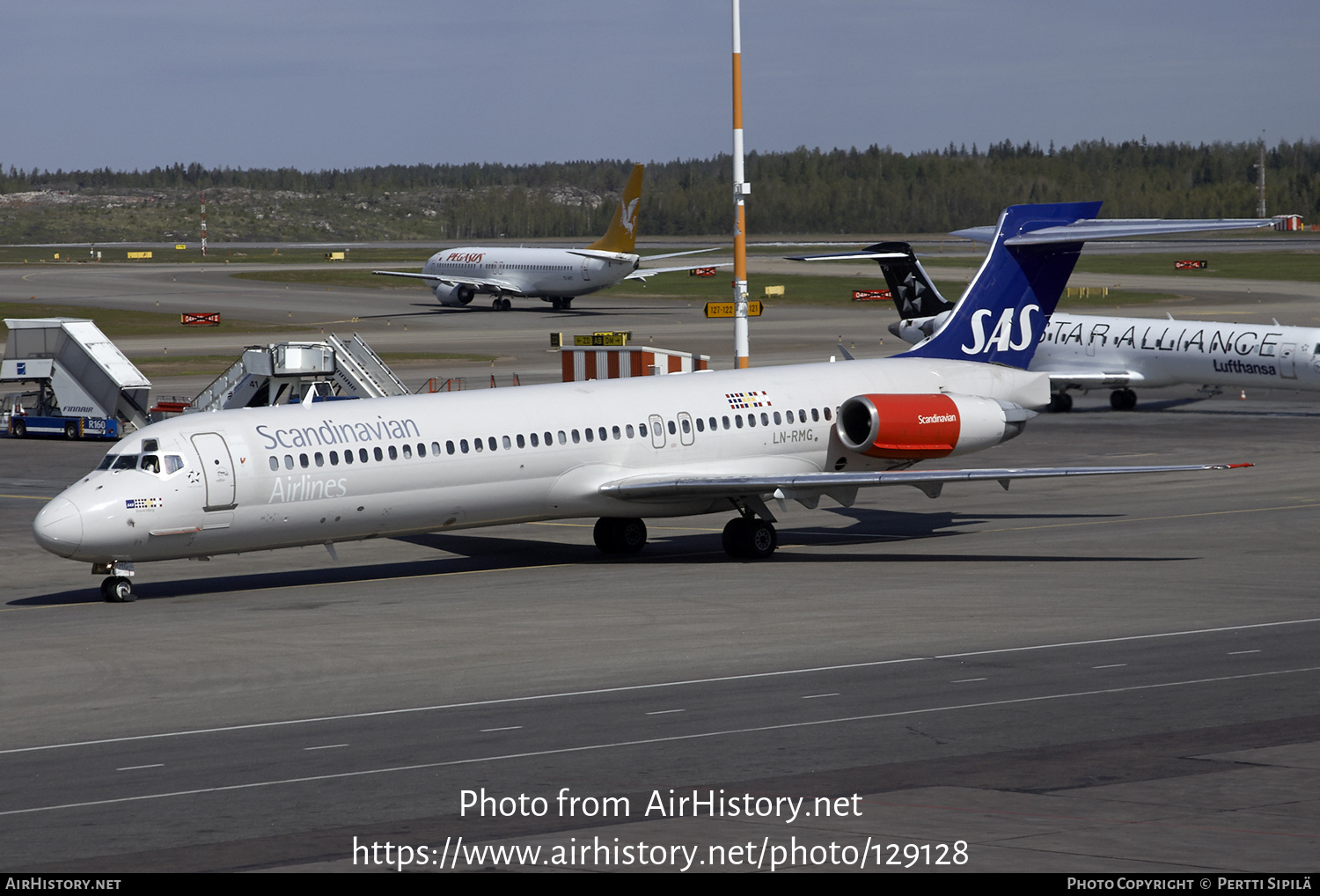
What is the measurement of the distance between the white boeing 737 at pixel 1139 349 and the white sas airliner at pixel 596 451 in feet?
51.9

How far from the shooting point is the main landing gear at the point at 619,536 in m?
31.7

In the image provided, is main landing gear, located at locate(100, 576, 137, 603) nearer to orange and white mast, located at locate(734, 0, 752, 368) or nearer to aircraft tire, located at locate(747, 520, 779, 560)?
aircraft tire, located at locate(747, 520, 779, 560)

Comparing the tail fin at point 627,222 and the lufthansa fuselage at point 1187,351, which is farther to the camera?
the tail fin at point 627,222

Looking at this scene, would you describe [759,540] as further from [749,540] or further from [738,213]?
[738,213]

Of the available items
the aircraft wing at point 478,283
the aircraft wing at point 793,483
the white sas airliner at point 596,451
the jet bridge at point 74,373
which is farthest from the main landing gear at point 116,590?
the aircraft wing at point 478,283

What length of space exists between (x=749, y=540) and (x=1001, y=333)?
322 inches

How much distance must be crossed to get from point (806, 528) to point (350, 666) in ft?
49.0

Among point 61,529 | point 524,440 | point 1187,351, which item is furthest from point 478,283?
point 61,529

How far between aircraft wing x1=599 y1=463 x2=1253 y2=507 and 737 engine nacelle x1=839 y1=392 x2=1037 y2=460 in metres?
1.83

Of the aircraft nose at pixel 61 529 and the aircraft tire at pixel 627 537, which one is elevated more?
the aircraft nose at pixel 61 529

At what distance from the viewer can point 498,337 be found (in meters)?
84.9

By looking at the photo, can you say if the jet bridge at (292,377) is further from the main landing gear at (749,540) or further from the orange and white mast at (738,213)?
the main landing gear at (749,540)
